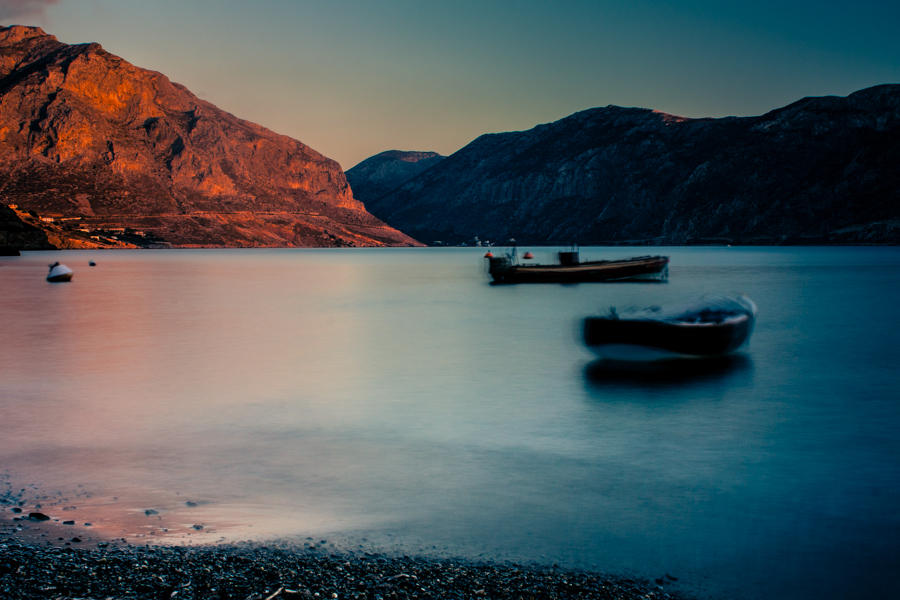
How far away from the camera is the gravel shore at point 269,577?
694 cm

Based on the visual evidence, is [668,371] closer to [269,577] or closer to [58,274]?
[269,577]

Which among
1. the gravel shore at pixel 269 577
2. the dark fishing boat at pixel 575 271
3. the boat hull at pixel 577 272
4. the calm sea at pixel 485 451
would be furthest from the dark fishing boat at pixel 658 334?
the boat hull at pixel 577 272

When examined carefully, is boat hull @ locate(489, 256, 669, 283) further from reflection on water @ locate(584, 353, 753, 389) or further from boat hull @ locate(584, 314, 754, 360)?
boat hull @ locate(584, 314, 754, 360)

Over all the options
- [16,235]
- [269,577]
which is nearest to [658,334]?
[269,577]

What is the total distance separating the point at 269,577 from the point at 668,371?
15549 millimetres

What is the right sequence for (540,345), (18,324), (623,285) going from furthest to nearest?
(623,285)
(18,324)
(540,345)

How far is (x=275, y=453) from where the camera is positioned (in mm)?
12492

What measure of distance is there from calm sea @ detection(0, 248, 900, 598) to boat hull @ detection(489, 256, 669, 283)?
42.8 meters

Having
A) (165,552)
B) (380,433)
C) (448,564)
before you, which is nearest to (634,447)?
(380,433)

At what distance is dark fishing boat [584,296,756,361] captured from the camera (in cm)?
2164

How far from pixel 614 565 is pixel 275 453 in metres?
6.57

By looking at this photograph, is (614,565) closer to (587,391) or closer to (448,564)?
(448,564)

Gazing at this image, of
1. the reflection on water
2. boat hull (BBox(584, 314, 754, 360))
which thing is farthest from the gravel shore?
boat hull (BBox(584, 314, 754, 360))

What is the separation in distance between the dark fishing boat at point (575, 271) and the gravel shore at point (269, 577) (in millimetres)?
65054
